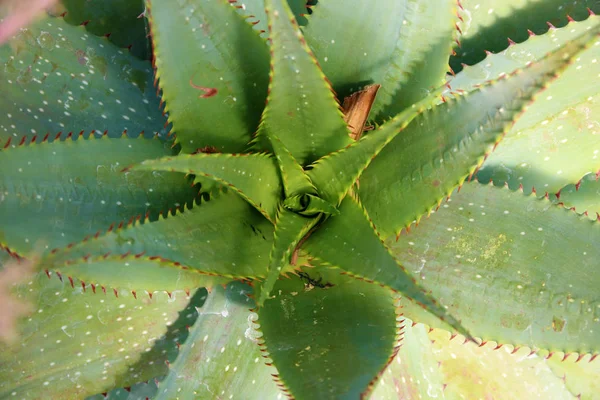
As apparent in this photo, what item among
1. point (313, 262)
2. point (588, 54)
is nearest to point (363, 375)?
point (313, 262)

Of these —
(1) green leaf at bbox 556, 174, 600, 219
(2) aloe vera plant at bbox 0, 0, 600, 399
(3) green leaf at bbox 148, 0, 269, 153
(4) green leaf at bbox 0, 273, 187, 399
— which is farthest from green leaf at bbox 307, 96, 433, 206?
(1) green leaf at bbox 556, 174, 600, 219

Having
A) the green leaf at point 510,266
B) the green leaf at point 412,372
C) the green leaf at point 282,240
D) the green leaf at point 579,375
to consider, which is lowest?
the green leaf at point 579,375

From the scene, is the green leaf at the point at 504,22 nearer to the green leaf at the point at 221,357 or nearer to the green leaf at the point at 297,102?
the green leaf at the point at 297,102

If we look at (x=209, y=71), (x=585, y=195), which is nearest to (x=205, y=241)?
(x=209, y=71)

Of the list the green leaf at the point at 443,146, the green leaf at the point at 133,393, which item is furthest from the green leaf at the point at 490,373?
the green leaf at the point at 133,393

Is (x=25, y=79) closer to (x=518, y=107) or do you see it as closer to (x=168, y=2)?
(x=168, y=2)

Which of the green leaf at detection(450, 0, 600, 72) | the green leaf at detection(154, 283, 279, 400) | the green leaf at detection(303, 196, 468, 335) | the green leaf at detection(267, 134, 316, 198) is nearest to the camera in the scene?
the green leaf at detection(303, 196, 468, 335)

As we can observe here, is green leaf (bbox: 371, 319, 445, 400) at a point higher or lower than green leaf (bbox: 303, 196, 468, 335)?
lower

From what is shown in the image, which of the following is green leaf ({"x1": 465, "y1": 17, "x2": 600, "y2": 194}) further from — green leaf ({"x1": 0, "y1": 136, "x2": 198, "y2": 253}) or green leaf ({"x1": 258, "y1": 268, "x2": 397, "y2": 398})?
green leaf ({"x1": 0, "y1": 136, "x2": 198, "y2": 253})
